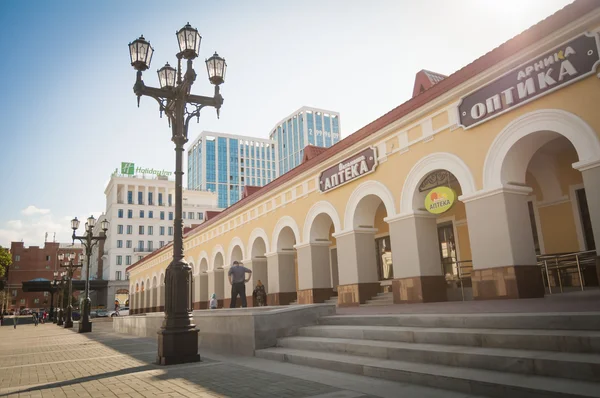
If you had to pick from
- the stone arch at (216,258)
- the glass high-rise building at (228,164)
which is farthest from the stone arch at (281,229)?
the glass high-rise building at (228,164)

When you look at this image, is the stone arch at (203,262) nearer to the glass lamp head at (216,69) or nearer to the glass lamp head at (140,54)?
the glass lamp head at (216,69)

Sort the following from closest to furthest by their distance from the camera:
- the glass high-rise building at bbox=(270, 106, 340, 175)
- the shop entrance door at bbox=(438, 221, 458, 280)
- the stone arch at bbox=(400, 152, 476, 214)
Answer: the stone arch at bbox=(400, 152, 476, 214), the shop entrance door at bbox=(438, 221, 458, 280), the glass high-rise building at bbox=(270, 106, 340, 175)

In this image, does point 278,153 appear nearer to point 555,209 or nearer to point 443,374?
point 555,209

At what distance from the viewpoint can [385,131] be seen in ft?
43.5

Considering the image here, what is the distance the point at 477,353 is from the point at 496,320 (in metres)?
1.12

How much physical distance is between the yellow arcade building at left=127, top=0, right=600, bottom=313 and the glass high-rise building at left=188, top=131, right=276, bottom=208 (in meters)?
90.0

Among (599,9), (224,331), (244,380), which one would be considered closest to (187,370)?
(244,380)

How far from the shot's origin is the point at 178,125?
942 centimetres

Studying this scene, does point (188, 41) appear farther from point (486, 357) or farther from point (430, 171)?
point (486, 357)

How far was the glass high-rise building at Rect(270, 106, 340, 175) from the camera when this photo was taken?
106688 mm

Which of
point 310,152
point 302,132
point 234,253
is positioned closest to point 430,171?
point 310,152

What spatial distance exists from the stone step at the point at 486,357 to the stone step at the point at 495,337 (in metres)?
0.13

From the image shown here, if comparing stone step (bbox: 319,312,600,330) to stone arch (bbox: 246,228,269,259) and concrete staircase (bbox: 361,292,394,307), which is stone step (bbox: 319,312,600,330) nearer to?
concrete staircase (bbox: 361,292,394,307)

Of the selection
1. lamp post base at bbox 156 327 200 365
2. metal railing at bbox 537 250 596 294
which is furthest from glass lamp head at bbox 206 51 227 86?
metal railing at bbox 537 250 596 294
